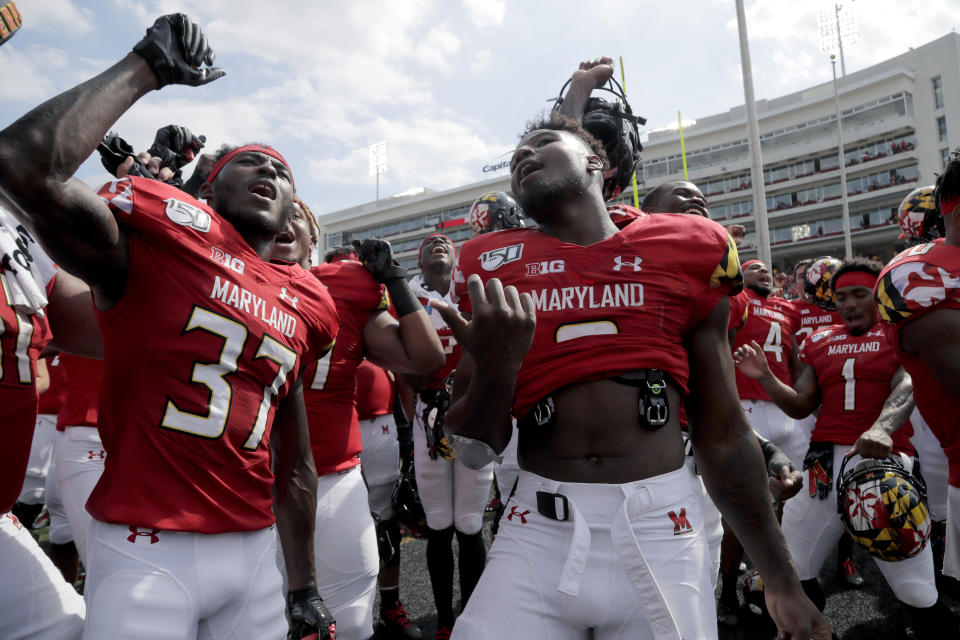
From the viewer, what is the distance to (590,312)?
189 cm

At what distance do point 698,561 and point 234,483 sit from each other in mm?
1367

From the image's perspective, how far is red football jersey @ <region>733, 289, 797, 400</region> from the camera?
5352 millimetres

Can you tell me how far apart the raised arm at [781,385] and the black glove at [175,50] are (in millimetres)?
2777

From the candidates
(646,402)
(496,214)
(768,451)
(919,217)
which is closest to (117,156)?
(646,402)

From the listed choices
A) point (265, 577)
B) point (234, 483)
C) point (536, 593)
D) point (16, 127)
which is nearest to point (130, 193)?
point (16, 127)

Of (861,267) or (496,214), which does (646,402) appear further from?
(496,214)

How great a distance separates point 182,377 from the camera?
1.85 meters

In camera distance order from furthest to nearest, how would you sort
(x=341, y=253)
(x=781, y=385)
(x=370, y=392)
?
(x=341, y=253) < (x=370, y=392) < (x=781, y=385)

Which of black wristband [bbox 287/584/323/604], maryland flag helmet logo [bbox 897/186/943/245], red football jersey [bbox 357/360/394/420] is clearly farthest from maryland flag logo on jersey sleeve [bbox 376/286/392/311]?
maryland flag helmet logo [bbox 897/186/943/245]

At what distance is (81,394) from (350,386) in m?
1.77

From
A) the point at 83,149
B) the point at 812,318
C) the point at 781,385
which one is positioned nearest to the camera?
the point at 83,149

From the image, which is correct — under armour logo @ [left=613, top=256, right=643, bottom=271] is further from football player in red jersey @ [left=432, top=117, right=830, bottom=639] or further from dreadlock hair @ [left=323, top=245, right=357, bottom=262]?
dreadlock hair @ [left=323, top=245, right=357, bottom=262]

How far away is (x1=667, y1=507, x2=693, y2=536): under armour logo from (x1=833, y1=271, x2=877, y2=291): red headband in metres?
3.40

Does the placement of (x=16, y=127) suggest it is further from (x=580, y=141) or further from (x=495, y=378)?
(x=580, y=141)
